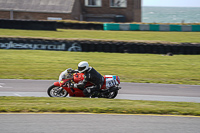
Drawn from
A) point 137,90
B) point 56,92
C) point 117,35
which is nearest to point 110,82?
point 56,92

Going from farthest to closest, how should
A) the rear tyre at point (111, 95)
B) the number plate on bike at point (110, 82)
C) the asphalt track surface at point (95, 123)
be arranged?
the rear tyre at point (111, 95)
the number plate on bike at point (110, 82)
the asphalt track surface at point (95, 123)

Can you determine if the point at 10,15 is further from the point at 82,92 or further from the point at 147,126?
the point at 147,126

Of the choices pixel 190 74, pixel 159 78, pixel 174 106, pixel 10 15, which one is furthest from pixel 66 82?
pixel 10 15

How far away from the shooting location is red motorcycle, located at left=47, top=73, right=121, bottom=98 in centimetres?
1050

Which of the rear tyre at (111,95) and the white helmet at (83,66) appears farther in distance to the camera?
the rear tyre at (111,95)

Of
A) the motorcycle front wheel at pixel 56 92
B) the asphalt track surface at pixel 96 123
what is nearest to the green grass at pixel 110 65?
the motorcycle front wheel at pixel 56 92

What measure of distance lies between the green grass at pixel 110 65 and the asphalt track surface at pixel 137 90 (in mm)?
1087

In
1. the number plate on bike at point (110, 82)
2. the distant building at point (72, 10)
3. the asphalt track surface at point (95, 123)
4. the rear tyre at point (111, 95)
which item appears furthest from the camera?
the distant building at point (72, 10)

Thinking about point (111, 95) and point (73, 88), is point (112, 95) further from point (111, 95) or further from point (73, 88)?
point (73, 88)

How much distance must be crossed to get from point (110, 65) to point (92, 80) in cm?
831

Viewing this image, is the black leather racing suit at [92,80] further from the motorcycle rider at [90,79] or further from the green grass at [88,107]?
the green grass at [88,107]

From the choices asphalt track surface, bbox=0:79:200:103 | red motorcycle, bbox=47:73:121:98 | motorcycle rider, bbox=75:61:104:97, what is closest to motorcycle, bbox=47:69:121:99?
red motorcycle, bbox=47:73:121:98

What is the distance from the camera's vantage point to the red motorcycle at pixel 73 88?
1050 cm

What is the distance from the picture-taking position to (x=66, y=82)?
10445mm
